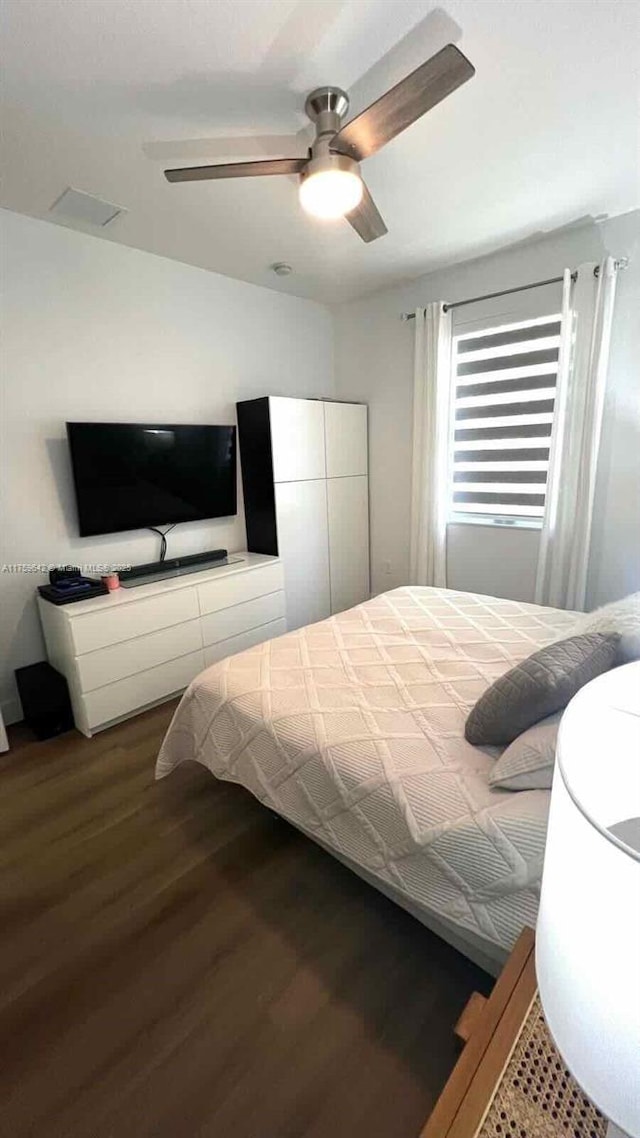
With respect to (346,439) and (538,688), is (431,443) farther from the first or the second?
(538,688)

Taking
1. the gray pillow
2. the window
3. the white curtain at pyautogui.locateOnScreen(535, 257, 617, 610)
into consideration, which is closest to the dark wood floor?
the gray pillow

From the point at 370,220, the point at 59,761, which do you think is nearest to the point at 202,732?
the point at 59,761

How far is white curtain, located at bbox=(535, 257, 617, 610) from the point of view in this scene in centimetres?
266

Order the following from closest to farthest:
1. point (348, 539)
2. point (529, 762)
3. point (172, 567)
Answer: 1. point (529, 762)
2. point (172, 567)
3. point (348, 539)

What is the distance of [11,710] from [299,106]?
10.3ft

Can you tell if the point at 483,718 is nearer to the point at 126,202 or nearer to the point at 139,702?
the point at 139,702

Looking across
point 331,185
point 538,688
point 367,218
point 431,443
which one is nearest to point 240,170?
point 331,185

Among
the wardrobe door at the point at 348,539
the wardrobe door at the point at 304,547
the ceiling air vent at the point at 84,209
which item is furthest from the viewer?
the wardrobe door at the point at 348,539

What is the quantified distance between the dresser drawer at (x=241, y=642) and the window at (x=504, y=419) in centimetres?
161

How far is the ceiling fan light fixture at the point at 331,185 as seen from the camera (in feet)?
5.19

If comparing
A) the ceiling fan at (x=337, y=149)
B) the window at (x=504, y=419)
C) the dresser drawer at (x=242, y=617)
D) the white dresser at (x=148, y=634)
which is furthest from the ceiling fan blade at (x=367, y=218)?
the dresser drawer at (x=242, y=617)

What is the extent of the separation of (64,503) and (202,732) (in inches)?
65.6

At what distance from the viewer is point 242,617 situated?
313 cm

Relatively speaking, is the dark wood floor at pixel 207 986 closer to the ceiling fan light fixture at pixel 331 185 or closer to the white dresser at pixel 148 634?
the white dresser at pixel 148 634
